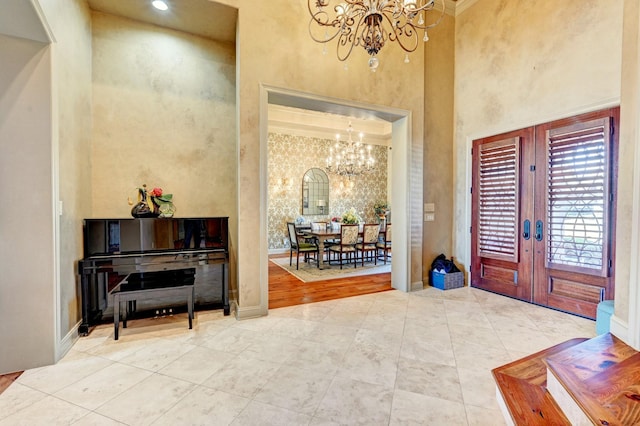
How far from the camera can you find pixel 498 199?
4.19m

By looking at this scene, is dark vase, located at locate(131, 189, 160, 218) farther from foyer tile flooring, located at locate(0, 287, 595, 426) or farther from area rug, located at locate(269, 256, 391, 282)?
area rug, located at locate(269, 256, 391, 282)

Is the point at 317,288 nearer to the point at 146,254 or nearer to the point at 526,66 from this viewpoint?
the point at 146,254

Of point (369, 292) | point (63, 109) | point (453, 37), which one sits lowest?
point (369, 292)

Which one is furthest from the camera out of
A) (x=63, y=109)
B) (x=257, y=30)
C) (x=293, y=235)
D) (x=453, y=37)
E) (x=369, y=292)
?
(x=293, y=235)

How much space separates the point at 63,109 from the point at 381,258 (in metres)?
6.58

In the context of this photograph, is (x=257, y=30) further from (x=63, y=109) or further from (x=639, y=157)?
(x=639, y=157)

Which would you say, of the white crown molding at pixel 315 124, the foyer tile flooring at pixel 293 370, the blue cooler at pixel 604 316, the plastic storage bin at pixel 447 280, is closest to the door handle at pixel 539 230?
the foyer tile flooring at pixel 293 370

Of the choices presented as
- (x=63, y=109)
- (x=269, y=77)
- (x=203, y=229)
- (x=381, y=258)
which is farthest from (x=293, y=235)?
(x=63, y=109)

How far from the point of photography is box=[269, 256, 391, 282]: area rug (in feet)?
17.7

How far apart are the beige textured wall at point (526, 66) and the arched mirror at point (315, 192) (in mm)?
4444

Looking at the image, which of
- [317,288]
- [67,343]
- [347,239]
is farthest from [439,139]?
[67,343]

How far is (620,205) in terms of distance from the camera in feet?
7.25

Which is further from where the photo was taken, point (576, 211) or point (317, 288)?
point (317, 288)

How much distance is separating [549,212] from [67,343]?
5.54 metres
